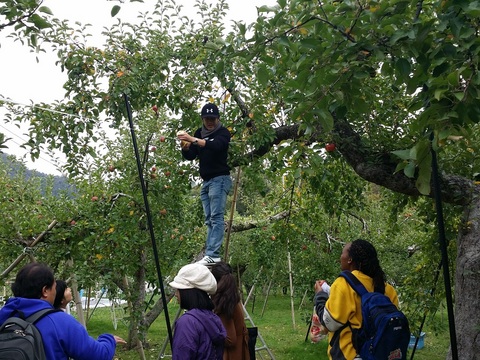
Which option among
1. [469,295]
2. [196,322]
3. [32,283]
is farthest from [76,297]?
[469,295]

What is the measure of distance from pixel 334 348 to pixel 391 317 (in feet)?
1.30

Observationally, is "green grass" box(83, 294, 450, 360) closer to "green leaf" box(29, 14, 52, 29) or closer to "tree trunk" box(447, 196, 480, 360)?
"tree trunk" box(447, 196, 480, 360)

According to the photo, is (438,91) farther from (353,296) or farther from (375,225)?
(375,225)

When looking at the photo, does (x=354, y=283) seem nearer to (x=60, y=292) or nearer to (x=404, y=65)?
(x=404, y=65)

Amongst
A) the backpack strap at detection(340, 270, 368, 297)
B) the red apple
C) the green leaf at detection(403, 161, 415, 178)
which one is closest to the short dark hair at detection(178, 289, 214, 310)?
the backpack strap at detection(340, 270, 368, 297)

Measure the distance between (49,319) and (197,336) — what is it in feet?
2.11

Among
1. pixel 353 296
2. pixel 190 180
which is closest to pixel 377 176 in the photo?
pixel 190 180

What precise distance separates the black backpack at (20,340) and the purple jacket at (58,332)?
46 millimetres

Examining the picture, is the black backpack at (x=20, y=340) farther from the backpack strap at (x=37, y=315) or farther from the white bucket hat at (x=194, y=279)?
the white bucket hat at (x=194, y=279)

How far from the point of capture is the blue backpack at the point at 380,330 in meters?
2.71

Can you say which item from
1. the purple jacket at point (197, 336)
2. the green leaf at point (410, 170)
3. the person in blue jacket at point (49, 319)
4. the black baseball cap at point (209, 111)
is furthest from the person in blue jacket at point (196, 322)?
the black baseball cap at point (209, 111)

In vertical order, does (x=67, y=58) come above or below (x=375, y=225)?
above

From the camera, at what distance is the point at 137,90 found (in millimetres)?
4383

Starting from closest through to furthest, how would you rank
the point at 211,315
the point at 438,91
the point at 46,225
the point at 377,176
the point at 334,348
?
1. the point at 438,91
2. the point at 211,315
3. the point at 334,348
4. the point at 377,176
5. the point at 46,225
